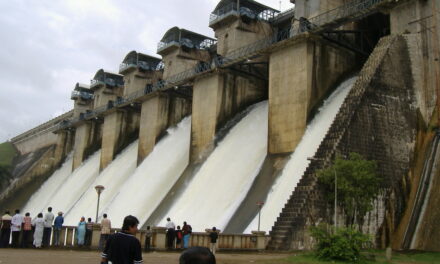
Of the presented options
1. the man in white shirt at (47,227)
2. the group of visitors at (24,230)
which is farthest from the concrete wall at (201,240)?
the group of visitors at (24,230)

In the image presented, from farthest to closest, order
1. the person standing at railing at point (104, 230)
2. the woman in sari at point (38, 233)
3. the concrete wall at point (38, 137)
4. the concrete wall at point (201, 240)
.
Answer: the concrete wall at point (38, 137)
the concrete wall at point (201, 240)
the woman in sari at point (38, 233)
the person standing at railing at point (104, 230)

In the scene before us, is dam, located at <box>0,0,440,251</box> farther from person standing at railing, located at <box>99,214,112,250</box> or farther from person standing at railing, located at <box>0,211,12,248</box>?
person standing at railing, located at <box>0,211,12,248</box>

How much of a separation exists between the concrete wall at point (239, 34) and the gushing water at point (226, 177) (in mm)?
6726

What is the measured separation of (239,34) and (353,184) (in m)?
22.1

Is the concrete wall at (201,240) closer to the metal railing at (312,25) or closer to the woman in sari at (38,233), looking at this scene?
the woman in sari at (38,233)

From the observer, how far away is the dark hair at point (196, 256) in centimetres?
327

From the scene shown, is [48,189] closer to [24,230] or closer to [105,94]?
[105,94]

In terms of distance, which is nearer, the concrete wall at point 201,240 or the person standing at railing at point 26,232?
the person standing at railing at point 26,232

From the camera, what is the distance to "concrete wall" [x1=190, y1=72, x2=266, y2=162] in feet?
113

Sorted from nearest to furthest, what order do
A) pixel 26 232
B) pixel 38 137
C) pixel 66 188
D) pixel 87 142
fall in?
pixel 26 232 < pixel 66 188 < pixel 87 142 < pixel 38 137

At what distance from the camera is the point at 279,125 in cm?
2808

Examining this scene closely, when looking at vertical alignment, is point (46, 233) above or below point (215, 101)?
below

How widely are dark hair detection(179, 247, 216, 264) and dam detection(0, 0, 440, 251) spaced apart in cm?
1572

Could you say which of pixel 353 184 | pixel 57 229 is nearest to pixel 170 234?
pixel 57 229
